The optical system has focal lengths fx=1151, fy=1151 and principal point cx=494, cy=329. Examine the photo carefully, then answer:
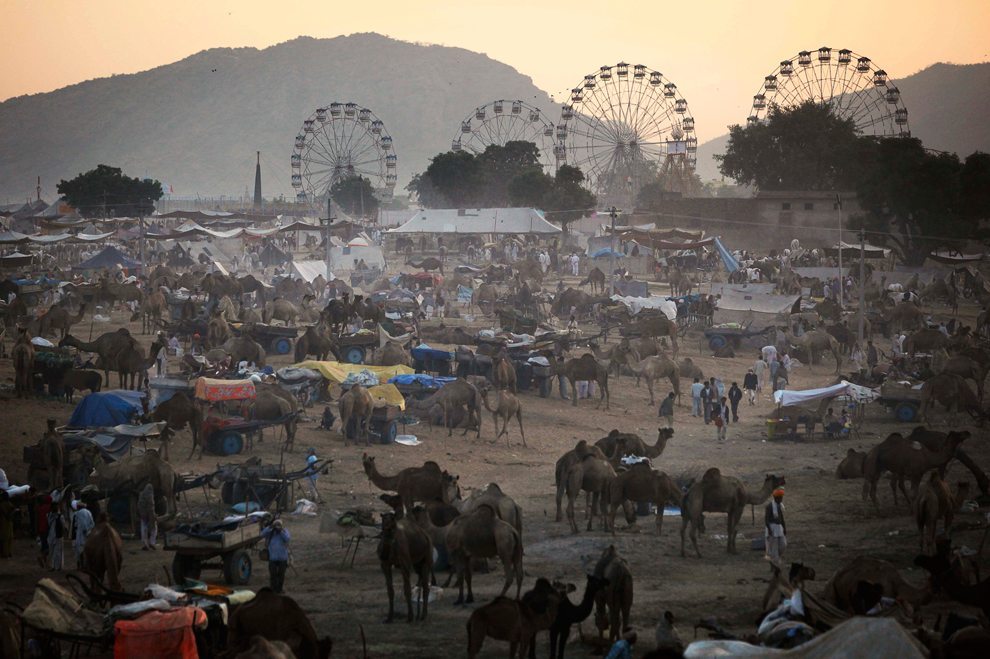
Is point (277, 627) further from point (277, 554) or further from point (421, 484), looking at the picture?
point (421, 484)

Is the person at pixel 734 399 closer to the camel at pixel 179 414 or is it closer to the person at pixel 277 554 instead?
the camel at pixel 179 414

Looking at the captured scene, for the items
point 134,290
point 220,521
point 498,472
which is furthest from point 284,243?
point 220,521

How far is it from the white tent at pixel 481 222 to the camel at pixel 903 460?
128ft

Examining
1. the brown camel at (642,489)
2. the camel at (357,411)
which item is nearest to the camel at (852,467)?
the brown camel at (642,489)

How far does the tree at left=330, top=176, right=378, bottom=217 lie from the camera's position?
109000 mm

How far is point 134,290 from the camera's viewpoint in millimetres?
39906

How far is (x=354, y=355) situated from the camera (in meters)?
30.5

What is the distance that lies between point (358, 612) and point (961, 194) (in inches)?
2013

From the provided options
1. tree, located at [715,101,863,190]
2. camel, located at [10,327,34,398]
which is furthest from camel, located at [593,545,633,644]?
tree, located at [715,101,863,190]

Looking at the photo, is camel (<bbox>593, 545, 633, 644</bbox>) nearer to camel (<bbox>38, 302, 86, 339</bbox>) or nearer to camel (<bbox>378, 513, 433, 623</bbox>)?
camel (<bbox>378, 513, 433, 623</bbox>)

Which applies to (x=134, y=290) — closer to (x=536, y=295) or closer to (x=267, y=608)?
(x=536, y=295)

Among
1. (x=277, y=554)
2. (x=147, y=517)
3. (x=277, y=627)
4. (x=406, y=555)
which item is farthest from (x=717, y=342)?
(x=277, y=627)

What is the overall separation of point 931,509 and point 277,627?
357 inches

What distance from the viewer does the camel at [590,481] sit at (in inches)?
675
